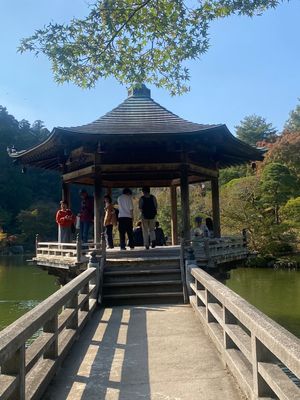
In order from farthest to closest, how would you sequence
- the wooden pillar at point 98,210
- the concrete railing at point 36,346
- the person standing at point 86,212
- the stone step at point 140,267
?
the person standing at point 86,212
the wooden pillar at point 98,210
the stone step at point 140,267
the concrete railing at point 36,346

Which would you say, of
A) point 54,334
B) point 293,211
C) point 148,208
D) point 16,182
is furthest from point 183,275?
point 16,182

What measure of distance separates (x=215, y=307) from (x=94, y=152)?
6111 mm

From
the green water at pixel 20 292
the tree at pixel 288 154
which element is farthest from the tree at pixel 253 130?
the green water at pixel 20 292

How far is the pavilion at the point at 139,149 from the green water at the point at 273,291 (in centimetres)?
341

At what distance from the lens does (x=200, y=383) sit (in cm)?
364

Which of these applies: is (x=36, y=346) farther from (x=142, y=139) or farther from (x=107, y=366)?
(x=142, y=139)

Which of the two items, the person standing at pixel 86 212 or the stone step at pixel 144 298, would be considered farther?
the person standing at pixel 86 212

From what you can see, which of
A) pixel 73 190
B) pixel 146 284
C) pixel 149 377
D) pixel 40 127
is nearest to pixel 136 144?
pixel 146 284

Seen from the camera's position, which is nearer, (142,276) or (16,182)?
(142,276)

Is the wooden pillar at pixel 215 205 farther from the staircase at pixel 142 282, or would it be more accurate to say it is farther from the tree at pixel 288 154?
the tree at pixel 288 154

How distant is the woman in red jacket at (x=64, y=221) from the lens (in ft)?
35.7

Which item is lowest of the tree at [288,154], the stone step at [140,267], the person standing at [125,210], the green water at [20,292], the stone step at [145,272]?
the green water at [20,292]

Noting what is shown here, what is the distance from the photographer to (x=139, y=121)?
11.2 meters

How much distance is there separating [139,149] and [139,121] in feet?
3.12
